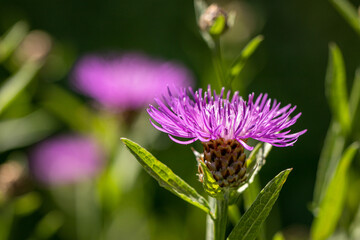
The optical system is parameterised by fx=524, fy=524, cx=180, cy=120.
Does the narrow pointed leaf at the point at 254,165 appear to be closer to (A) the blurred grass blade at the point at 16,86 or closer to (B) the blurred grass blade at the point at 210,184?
(B) the blurred grass blade at the point at 210,184

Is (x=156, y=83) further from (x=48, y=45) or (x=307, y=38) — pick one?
(x=307, y=38)

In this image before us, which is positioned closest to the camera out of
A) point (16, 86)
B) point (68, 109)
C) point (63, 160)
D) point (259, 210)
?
point (259, 210)

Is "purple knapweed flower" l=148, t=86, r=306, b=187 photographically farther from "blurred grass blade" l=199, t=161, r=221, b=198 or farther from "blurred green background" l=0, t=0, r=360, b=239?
"blurred green background" l=0, t=0, r=360, b=239

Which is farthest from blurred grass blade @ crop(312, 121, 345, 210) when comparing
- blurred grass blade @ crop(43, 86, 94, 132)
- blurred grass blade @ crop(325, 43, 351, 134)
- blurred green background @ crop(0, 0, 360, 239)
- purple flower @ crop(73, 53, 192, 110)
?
blurred green background @ crop(0, 0, 360, 239)

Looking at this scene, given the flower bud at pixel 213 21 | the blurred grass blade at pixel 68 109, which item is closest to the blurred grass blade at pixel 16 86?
the blurred grass blade at pixel 68 109

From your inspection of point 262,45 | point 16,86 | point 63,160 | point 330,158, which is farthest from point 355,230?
point 262,45

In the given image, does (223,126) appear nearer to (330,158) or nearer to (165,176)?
(165,176)
